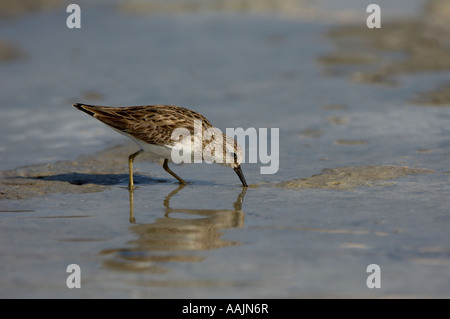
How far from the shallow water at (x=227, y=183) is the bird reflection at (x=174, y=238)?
2 centimetres

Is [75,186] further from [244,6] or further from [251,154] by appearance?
[244,6]

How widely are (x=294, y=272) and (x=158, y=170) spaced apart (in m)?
4.07

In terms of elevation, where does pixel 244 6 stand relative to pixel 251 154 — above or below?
above

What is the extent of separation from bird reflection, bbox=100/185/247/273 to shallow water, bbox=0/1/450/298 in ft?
0.08

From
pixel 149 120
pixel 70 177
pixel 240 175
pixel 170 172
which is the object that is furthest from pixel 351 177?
pixel 70 177

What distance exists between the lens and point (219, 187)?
28.9 feet

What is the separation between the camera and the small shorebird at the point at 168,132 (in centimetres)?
860

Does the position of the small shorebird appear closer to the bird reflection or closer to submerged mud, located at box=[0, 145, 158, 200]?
submerged mud, located at box=[0, 145, 158, 200]

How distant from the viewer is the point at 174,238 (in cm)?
694

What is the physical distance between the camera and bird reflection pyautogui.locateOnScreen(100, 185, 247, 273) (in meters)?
6.34

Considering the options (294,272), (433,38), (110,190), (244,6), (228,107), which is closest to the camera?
(294,272)

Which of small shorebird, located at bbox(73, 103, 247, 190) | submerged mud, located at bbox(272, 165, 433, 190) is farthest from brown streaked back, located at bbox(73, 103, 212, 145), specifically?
submerged mud, located at bbox(272, 165, 433, 190)
